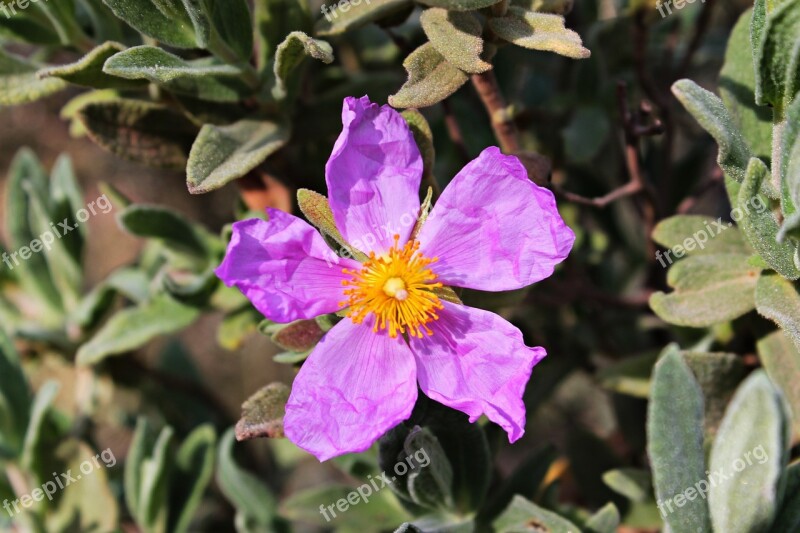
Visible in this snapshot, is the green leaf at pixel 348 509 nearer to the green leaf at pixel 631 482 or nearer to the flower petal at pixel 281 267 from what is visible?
the green leaf at pixel 631 482

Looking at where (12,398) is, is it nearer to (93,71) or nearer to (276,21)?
(93,71)

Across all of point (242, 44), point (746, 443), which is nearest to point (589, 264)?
point (746, 443)

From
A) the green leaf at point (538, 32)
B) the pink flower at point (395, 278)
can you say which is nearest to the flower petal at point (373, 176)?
A: the pink flower at point (395, 278)

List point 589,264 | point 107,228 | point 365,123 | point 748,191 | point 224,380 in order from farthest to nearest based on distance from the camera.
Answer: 1. point 107,228
2. point 224,380
3. point 589,264
4. point 365,123
5. point 748,191

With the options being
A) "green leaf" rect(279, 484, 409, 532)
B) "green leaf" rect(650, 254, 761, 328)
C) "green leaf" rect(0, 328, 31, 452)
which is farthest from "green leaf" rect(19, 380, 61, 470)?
"green leaf" rect(650, 254, 761, 328)

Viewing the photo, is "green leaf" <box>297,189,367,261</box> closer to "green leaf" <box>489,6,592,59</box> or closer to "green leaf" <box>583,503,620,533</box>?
"green leaf" <box>489,6,592,59</box>

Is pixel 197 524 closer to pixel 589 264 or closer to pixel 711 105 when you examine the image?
pixel 589 264

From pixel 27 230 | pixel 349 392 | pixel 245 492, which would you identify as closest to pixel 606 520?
pixel 349 392
